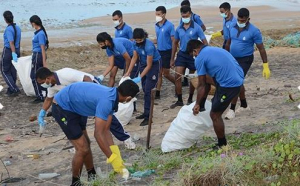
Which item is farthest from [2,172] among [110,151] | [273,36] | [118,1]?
[118,1]

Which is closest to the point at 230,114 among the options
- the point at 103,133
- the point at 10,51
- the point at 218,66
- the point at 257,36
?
the point at 257,36

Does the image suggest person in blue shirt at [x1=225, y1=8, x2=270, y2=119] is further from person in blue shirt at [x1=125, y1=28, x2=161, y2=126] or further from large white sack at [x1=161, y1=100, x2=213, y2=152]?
large white sack at [x1=161, y1=100, x2=213, y2=152]

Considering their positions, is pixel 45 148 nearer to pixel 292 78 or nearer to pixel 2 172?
pixel 2 172

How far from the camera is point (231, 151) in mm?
5531

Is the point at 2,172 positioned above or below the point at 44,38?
below

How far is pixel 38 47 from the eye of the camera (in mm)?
9305

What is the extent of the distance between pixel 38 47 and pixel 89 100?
15.1 ft

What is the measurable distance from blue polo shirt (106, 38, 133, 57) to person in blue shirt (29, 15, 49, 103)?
4.89 ft

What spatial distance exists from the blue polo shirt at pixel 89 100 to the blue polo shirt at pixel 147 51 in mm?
2657

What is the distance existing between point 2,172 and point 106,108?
2.23 metres

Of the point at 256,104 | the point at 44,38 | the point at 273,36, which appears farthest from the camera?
the point at 273,36

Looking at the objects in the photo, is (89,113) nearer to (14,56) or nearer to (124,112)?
(124,112)

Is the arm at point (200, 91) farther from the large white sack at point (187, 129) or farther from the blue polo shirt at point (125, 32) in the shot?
the blue polo shirt at point (125, 32)

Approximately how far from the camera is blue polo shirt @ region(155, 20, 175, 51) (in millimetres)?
9195
